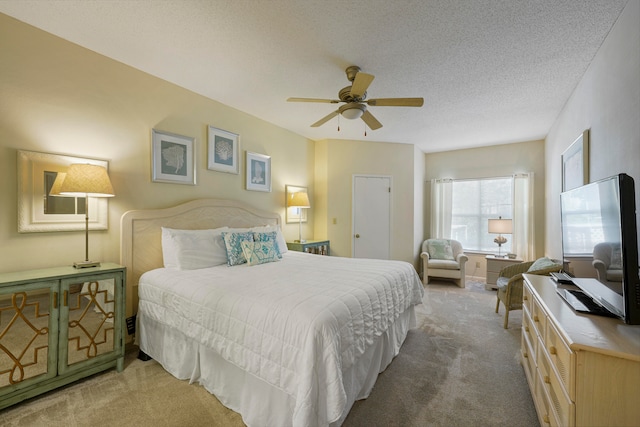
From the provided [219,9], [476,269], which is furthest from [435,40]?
[476,269]

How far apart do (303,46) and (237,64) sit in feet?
2.35

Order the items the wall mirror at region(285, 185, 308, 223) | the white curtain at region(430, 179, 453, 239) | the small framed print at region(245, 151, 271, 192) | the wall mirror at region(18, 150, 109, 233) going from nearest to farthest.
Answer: the wall mirror at region(18, 150, 109, 233) < the small framed print at region(245, 151, 271, 192) < the wall mirror at region(285, 185, 308, 223) < the white curtain at region(430, 179, 453, 239)

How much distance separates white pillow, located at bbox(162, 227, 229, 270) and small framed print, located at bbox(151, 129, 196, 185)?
0.62 m

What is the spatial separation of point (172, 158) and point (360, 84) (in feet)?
7.08

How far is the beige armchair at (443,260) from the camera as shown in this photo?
496 cm

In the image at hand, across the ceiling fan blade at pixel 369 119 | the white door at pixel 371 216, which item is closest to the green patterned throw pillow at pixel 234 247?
the ceiling fan blade at pixel 369 119

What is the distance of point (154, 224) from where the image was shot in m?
2.75

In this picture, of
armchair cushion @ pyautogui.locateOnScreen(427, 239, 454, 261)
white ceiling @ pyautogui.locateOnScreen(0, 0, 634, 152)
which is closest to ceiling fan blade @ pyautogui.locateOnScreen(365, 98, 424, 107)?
white ceiling @ pyautogui.locateOnScreen(0, 0, 634, 152)

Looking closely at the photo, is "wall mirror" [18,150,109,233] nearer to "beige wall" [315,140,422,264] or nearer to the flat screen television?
"beige wall" [315,140,422,264]

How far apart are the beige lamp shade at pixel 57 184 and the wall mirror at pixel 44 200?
0.03 meters

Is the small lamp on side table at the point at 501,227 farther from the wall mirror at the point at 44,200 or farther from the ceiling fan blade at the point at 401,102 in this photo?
the wall mirror at the point at 44,200

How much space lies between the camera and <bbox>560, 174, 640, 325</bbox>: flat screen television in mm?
1186

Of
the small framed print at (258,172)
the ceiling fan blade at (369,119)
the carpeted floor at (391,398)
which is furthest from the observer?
the small framed print at (258,172)

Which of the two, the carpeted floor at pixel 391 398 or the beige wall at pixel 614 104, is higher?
the beige wall at pixel 614 104
